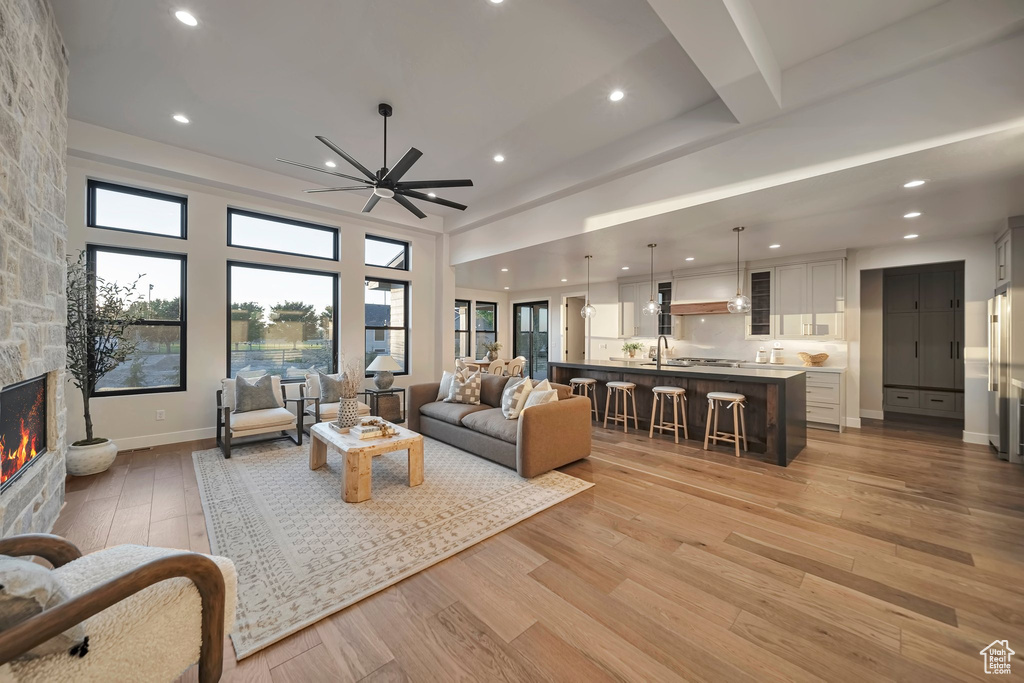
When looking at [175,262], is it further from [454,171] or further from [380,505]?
[380,505]

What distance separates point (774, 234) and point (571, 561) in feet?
15.1

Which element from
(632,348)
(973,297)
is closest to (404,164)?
(632,348)

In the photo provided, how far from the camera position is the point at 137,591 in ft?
3.68

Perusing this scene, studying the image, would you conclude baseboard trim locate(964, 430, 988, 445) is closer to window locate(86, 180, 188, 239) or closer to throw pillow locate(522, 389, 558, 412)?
throw pillow locate(522, 389, 558, 412)

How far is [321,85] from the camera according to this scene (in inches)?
125

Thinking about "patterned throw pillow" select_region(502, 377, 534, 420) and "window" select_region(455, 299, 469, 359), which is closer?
"patterned throw pillow" select_region(502, 377, 534, 420)

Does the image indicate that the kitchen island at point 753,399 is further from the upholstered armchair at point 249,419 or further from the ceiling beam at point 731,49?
the upholstered armchair at point 249,419

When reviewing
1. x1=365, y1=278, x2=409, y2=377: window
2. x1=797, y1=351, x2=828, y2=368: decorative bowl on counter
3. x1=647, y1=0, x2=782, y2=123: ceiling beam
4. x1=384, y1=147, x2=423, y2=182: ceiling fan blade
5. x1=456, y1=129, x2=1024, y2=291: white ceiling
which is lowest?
x1=797, y1=351, x2=828, y2=368: decorative bowl on counter

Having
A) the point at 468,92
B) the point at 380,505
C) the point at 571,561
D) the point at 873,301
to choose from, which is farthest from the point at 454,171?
the point at 873,301

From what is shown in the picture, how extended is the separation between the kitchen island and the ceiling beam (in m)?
2.65

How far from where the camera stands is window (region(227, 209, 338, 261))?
16.7 feet

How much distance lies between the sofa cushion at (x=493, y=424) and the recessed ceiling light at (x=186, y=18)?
376cm

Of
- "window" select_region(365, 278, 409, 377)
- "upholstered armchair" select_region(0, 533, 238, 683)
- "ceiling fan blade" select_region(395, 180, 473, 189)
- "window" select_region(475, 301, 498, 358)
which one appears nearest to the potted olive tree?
"window" select_region(365, 278, 409, 377)

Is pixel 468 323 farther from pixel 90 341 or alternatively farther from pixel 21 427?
pixel 21 427
